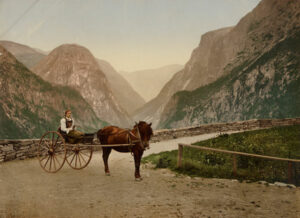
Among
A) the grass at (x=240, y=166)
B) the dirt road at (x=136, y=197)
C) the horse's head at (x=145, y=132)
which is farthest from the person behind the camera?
the grass at (x=240, y=166)

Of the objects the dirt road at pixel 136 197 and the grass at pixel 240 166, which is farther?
the grass at pixel 240 166

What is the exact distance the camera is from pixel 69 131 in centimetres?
977

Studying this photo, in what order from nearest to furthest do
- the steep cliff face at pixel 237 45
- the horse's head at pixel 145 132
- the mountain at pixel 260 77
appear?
the horse's head at pixel 145 132, the mountain at pixel 260 77, the steep cliff face at pixel 237 45

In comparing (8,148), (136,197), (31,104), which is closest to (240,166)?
(136,197)

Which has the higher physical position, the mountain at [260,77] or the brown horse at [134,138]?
the mountain at [260,77]

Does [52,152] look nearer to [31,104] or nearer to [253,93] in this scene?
[253,93]

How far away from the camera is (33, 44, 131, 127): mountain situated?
7500 centimetres

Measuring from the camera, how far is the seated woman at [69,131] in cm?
960

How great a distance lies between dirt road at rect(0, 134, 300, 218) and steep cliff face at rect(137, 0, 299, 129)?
38.5 metres

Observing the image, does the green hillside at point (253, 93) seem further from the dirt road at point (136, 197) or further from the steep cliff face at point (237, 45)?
the dirt road at point (136, 197)

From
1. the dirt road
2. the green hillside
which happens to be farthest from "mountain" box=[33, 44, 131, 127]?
the dirt road

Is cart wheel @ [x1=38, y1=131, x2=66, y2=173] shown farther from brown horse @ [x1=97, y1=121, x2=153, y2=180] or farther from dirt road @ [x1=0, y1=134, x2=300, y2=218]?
brown horse @ [x1=97, y1=121, x2=153, y2=180]

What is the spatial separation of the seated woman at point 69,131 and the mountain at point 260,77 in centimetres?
3856

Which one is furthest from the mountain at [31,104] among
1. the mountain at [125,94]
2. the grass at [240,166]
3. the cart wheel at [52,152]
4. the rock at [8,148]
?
the mountain at [125,94]
